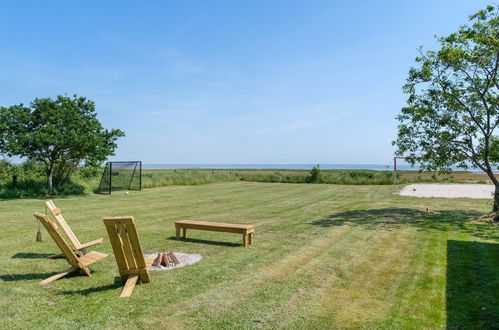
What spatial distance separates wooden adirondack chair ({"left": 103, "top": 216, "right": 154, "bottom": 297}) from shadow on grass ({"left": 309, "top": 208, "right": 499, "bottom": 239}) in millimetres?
6703

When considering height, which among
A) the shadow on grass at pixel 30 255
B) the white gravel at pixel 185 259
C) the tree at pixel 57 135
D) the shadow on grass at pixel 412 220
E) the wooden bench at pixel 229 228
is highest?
the tree at pixel 57 135

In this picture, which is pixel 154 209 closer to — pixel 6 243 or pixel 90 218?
pixel 90 218

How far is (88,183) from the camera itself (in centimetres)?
2305

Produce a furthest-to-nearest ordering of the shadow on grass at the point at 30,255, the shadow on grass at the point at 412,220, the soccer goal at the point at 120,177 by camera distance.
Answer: the soccer goal at the point at 120,177, the shadow on grass at the point at 412,220, the shadow on grass at the point at 30,255

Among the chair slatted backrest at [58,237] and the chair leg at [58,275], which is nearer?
the chair leg at [58,275]

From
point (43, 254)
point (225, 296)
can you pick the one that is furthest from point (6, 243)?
point (225, 296)

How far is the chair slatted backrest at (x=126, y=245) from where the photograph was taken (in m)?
4.95

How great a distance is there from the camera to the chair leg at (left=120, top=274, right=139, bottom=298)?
4933 millimetres

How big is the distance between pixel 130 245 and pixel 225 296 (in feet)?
5.17

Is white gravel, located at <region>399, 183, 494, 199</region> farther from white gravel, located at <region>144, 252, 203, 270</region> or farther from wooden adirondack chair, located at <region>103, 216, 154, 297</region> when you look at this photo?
wooden adirondack chair, located at <region>103, 216, 154, 297</region>

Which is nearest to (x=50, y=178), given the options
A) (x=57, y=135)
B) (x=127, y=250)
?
(x=57, y=135)

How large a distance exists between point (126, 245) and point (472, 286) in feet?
17.5

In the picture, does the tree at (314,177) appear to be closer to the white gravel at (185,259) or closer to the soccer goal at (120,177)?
the soccer goal at (120,177)

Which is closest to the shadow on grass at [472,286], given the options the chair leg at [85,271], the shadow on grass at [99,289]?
the shadow on grass at [99,289]
